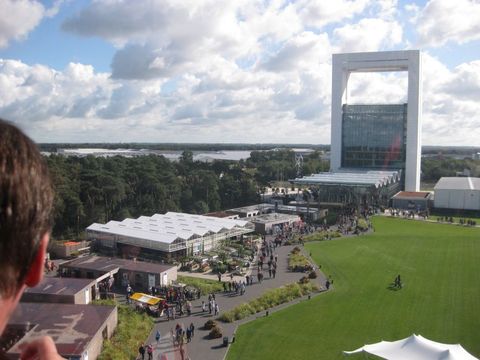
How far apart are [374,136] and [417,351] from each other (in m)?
52.8

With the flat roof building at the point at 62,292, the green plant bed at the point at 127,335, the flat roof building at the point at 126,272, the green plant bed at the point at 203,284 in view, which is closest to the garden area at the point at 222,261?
the green plant bed at the point at 203,284

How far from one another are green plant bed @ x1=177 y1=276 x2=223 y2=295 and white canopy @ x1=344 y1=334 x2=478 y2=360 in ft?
33.5

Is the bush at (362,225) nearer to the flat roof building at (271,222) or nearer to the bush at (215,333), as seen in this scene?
the flat roof building at (271,222)

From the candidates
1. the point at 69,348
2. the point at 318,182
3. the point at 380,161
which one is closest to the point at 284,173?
the point at 380,161

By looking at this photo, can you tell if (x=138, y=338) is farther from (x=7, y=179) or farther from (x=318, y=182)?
(x=318, y=182)

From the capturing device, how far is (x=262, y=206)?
47.8m

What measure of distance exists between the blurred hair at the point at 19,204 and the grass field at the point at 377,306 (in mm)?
15191

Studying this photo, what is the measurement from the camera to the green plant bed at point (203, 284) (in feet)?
76.0

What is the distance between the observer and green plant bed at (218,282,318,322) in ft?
63.3

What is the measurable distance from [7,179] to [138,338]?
56.4ft

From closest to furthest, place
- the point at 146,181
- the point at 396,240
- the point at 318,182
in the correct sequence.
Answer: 1. the point at 396,240
2. the point at 146,181
3. the point at 318,182

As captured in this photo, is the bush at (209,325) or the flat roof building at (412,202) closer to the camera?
the bush at (209,325)

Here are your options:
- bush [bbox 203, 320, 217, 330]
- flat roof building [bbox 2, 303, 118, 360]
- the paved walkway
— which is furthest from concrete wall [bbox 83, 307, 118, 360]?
bush [bbox 203, 320, 217, 330]

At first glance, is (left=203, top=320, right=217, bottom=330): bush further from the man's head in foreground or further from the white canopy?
the man's head in foreground
